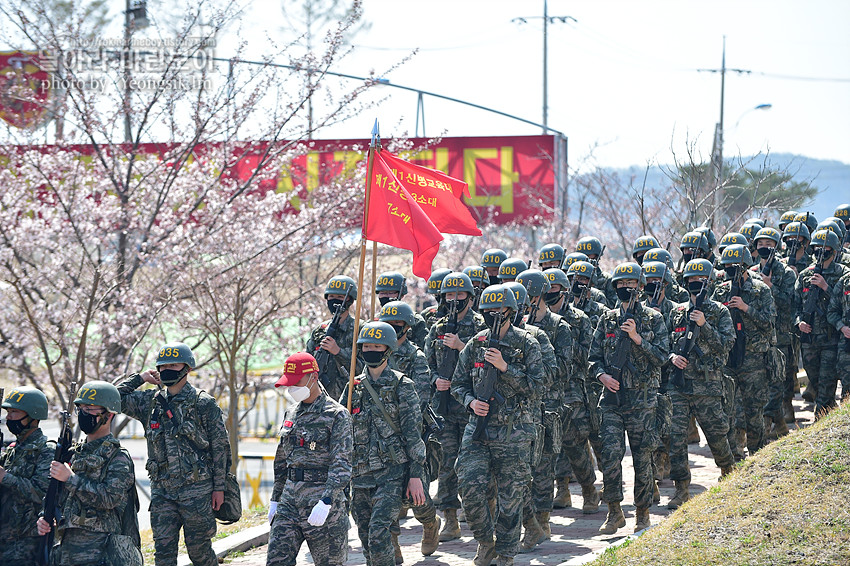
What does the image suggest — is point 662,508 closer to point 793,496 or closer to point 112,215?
point 793,496

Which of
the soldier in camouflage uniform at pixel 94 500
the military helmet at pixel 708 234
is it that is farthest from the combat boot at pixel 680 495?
the soldier in camouflage uniform at pixel 94 500

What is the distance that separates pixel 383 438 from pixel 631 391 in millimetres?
3011

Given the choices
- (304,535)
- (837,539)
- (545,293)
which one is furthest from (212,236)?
(837,539)

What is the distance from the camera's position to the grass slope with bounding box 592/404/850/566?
799 cm

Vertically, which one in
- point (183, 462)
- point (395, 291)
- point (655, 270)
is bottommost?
point (183, 462)

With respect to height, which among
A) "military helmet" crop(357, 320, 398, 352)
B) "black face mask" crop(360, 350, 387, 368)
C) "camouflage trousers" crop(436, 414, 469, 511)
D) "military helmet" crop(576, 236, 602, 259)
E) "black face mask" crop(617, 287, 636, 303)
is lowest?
"camouflage trousers" crop(436, 414, 469, 511)

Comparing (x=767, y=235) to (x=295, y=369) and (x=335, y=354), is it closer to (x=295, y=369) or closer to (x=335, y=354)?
(x=335, y=354)

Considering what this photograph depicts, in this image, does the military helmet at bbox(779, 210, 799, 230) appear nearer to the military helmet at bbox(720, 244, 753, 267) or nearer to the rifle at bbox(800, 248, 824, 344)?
the rifle at bbox(800, 248, 824, 344)

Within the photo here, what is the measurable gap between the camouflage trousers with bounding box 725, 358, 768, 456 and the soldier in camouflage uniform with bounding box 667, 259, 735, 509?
3.79ft

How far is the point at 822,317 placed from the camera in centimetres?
1336

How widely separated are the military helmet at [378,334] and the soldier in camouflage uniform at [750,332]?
541cm

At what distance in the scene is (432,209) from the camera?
11.0 metres

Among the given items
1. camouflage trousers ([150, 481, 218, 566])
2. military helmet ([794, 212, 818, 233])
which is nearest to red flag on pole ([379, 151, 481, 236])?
camouflage trousers ([150, 481, 218, 566])

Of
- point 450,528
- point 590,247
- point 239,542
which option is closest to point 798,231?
point 590,247
